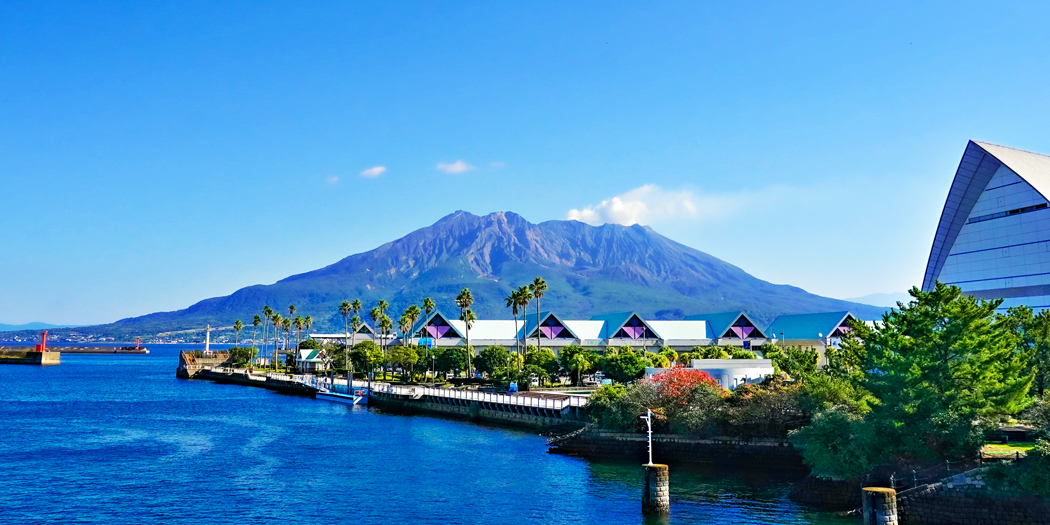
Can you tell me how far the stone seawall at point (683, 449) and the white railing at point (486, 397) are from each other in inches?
482

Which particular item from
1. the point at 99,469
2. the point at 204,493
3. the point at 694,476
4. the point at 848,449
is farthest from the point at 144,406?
the point at 848,449

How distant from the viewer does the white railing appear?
78188 mm

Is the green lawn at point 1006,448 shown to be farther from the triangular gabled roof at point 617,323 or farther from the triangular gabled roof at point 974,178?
the triangular gabled roof at point 617,323

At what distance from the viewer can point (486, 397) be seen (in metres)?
90.2

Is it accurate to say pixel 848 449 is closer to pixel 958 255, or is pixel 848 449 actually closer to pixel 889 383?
pixel 889 383

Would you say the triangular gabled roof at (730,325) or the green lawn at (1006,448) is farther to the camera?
the triangular gabled roof at (730,325)

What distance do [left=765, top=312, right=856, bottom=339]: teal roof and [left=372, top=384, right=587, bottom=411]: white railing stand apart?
7489 cm

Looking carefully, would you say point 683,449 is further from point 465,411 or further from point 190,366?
point 190,366

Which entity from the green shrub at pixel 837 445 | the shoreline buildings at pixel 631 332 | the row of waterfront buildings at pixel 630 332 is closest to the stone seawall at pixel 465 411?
the green shrub at pixel 837 445

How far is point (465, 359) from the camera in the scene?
12600 cm

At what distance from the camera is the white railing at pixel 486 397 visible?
78.2 meters

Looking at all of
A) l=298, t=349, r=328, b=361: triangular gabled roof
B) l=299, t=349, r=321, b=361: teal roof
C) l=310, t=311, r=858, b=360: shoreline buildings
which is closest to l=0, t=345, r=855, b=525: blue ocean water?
l=310, t=311, r=858, b=360: shoreline buildings

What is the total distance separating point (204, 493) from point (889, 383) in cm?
4133

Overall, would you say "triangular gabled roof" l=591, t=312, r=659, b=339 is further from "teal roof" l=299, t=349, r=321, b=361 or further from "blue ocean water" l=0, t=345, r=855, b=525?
"teal roof" l=299, t=349, r=321, b=361
